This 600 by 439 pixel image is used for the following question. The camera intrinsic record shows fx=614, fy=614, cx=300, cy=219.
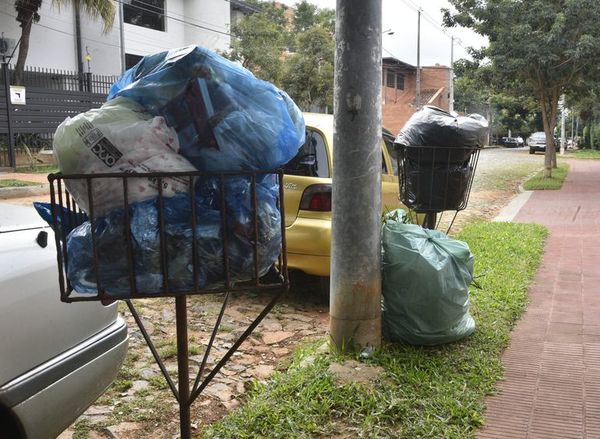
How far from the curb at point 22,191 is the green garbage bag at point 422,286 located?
33.6 ft

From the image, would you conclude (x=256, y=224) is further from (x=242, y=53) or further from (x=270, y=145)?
(x=242, y=53)

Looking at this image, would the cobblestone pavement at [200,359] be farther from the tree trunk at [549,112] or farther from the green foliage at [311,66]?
the green foliage at [311,66]

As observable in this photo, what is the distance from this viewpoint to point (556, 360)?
3980 mm

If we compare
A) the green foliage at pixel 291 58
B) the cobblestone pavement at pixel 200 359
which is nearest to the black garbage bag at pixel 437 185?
the cobblestone pavement at pixel 200 359

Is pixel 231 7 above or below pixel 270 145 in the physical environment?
above

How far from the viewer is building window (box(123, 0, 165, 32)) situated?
89.2 ft

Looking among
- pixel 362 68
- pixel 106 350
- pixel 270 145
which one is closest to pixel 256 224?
pixel 270 145

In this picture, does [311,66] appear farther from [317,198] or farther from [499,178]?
[317,198]

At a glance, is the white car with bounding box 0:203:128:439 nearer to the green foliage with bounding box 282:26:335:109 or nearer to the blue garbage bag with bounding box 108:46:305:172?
the blue garbage bag with bounding box 108:46:305:172

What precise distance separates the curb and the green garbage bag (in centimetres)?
1024

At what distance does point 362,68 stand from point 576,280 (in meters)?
3.87

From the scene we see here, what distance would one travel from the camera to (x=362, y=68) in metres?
3.57

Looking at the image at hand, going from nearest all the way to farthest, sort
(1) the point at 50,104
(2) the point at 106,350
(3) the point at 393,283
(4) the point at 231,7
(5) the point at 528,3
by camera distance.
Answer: (2) the point at 106,350 < (3) the point at 393,283 < (5) the point at 528,3 < (1) the point at 50,104 < (4) the point at 231,7

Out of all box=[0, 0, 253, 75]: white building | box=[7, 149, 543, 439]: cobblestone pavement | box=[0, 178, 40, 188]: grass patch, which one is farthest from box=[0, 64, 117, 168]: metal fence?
box=[7, 149, 543, 439]: cobblestone pavement
